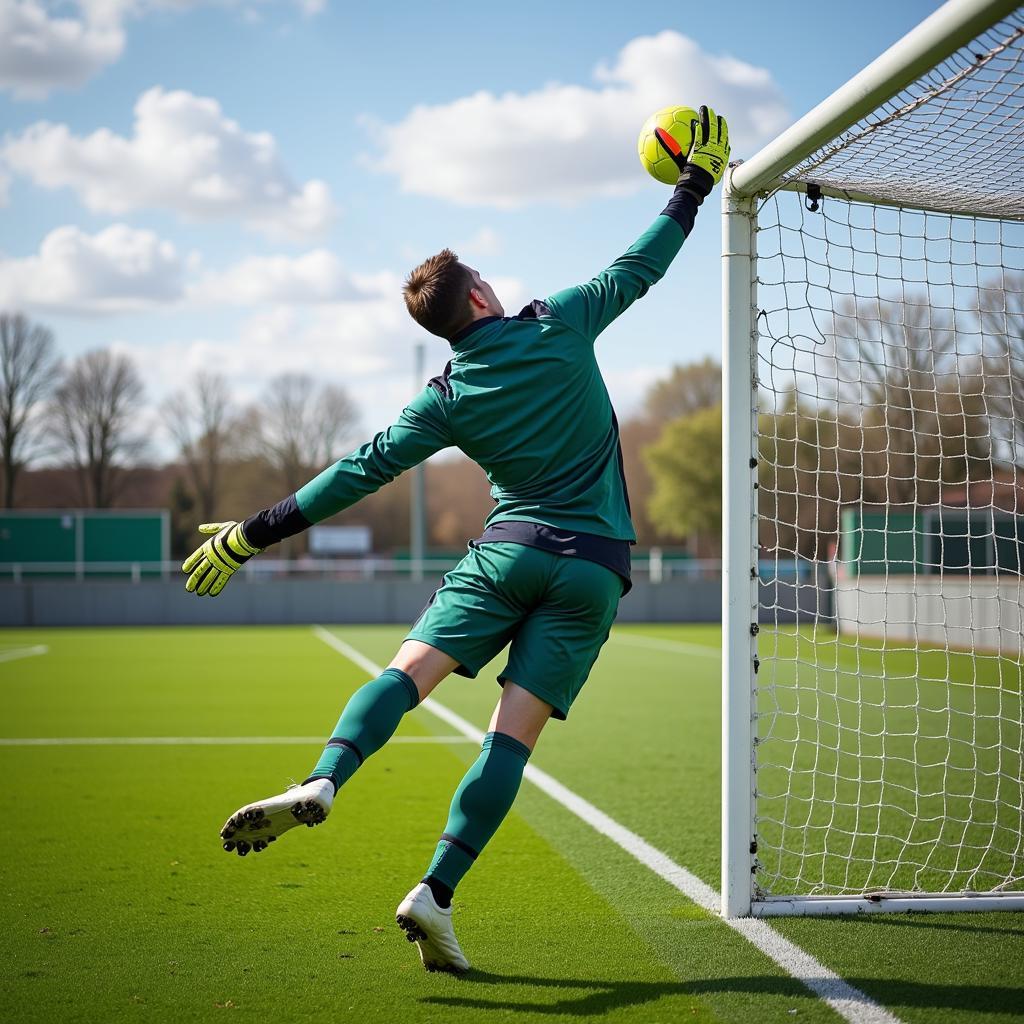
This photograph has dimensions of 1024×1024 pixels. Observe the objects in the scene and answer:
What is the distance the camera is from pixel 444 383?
3.58 metres

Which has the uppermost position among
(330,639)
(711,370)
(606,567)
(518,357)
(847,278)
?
(711,370)

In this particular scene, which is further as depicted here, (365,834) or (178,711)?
(178,711)

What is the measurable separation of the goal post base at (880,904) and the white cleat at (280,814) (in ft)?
5.77

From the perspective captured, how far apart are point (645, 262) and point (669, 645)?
1808cm

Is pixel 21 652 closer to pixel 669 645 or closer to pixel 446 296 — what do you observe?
pixel 669 645

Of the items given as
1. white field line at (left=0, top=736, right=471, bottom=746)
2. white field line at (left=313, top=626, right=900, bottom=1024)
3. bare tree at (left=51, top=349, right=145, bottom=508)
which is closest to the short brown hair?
white field line at (left=313, top=626, right=900, bottom=1024)

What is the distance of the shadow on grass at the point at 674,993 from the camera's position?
10.1 ft

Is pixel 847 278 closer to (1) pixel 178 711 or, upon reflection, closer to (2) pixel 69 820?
(2) pixel 69 820

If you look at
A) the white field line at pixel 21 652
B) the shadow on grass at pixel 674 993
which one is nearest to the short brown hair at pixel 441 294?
the shadow on grass at pixel 674 993

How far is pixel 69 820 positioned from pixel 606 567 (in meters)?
3.68

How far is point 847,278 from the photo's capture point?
5195 millimetres

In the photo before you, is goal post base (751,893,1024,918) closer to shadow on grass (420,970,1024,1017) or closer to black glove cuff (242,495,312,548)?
shadow on grass (420,970,1024,1017)

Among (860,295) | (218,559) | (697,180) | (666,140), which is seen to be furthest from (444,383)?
(860,295)

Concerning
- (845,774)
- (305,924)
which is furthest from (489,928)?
(845,774)
